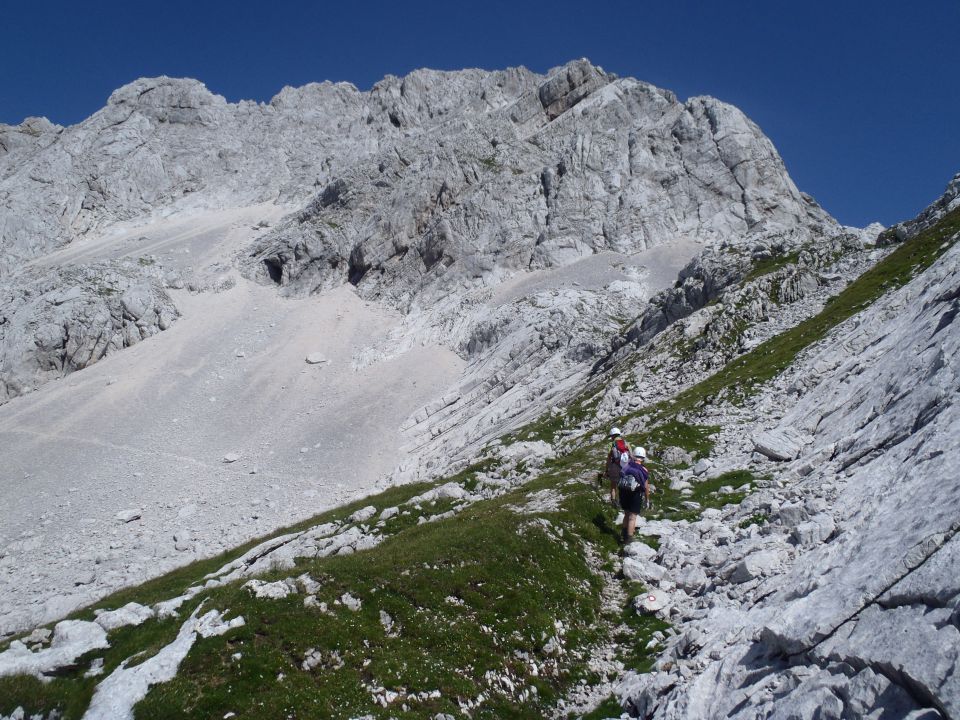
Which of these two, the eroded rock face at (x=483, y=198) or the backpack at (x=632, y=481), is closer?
the backpack at (x=632, y=481)

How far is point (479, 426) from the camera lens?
54.6 metres

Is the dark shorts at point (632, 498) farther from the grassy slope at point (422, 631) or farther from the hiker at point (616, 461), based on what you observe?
the grassy slope at point (422, 631)

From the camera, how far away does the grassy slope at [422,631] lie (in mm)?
12094

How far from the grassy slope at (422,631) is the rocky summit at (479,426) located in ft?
0.31

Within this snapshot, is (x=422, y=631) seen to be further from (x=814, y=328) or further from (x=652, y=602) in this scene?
(x=814, y=328)

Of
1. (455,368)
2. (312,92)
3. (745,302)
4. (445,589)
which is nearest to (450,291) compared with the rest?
(455,368)

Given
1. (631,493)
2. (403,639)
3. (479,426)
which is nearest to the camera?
(403,639)

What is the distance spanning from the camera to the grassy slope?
12.1 meters

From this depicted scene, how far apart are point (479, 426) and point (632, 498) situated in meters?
34.6

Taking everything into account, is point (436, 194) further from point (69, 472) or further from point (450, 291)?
point (69, 472)

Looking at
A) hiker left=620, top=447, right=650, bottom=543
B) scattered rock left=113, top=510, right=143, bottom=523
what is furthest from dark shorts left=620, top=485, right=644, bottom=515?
scattered rock left=113, top=510, right=143, bottom=523

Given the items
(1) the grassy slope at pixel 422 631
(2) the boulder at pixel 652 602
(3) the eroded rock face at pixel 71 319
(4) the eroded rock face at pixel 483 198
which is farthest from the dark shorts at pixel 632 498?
(3) the eroded rock face at pixel 71 319

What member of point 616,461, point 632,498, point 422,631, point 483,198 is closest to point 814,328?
point 616,461

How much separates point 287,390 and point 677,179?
77.2 meters
